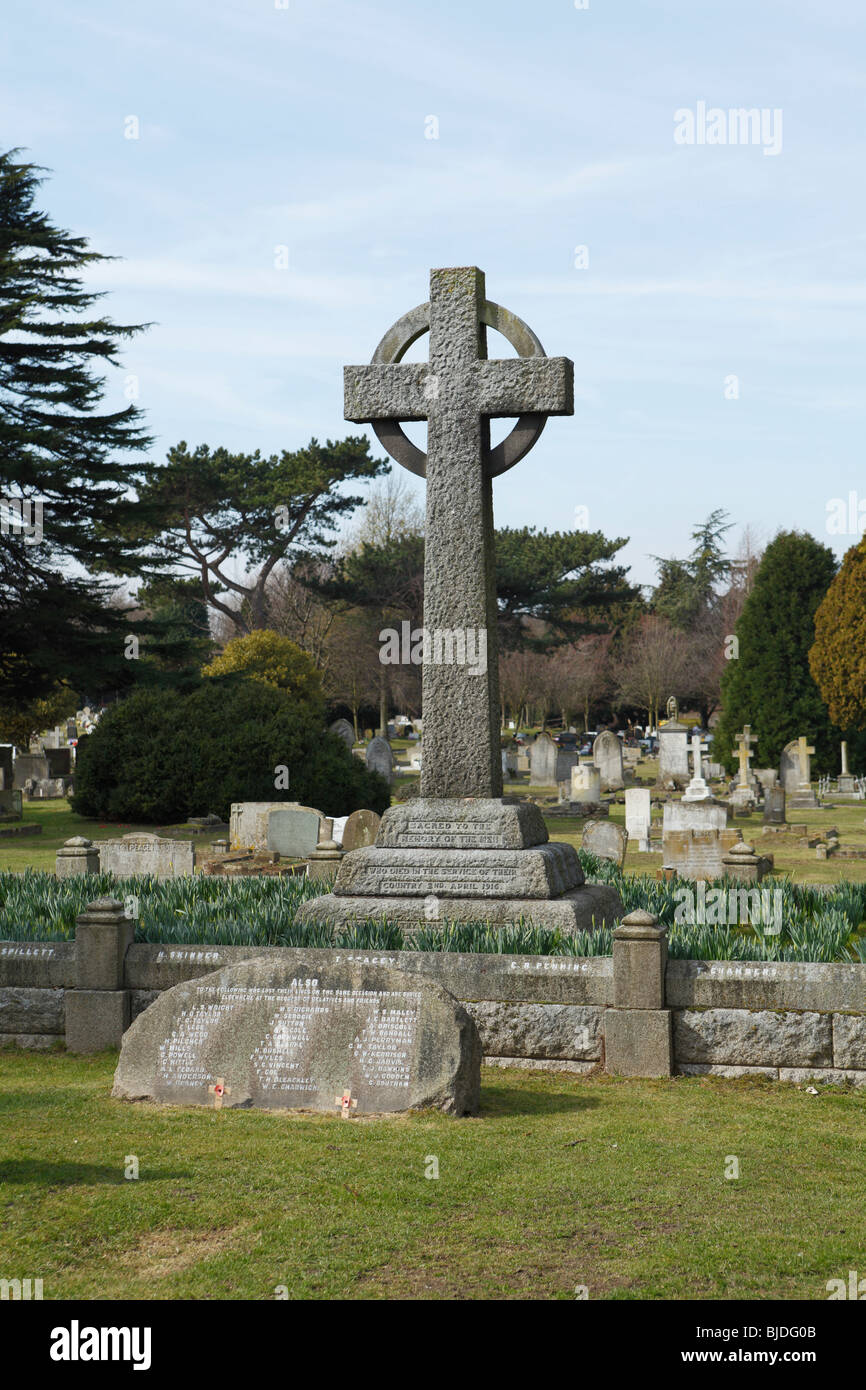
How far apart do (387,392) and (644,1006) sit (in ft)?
14.1

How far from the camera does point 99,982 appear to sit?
24.6ft

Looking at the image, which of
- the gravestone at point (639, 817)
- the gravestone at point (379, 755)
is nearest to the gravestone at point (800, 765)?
the gravestone at point (379, 755)

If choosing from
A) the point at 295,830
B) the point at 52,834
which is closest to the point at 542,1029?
the point at 295,830

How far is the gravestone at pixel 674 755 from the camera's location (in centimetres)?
3231

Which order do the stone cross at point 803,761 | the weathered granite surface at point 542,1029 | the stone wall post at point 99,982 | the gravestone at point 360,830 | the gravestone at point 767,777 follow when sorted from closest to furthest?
the weathered granite surface at point 542,1029
the stone wall post at point 99,982
the gravestone at point 360,830
the gravestone at point 767,777
the stone cross at point 803,761

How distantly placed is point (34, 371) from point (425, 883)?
2754cm

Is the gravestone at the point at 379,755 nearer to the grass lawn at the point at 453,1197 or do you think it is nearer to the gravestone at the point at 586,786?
the gravestone at the point at 586,786

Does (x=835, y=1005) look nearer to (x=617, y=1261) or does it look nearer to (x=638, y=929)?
(x=638, y=929)

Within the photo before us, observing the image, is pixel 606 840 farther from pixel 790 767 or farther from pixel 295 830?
pixel 790 767

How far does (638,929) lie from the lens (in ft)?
21.9

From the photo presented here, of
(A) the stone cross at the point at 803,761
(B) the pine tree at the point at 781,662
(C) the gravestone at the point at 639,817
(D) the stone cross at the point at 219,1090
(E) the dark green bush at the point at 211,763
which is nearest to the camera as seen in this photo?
(D) the stone cross at the point at 219,1090

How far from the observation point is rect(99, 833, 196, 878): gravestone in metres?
14.1

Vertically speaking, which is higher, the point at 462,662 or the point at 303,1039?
the point at 462,662

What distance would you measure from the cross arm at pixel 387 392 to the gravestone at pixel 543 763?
27630 millimetres
